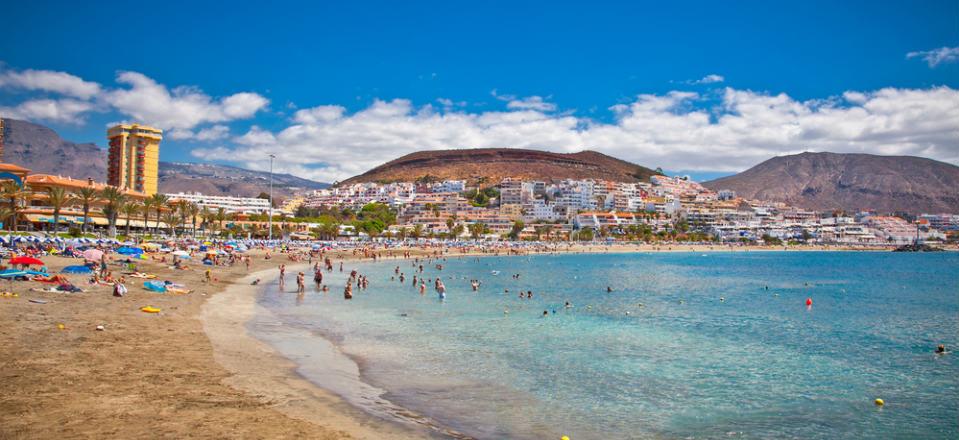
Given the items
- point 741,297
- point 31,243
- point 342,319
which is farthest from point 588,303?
point 31,243

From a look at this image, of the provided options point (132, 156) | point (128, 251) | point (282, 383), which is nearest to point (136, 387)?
point (282, 383)

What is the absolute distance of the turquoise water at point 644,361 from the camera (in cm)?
1111

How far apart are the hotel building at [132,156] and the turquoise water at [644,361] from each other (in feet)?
341

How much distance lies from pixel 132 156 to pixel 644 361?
126 meters

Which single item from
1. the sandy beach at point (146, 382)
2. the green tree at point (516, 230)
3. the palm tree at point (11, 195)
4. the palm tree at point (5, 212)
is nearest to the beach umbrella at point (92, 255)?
the sandy beach at point (146, 382)

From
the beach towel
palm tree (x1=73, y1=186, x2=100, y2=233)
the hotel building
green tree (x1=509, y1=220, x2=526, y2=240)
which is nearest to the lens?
the beach towel

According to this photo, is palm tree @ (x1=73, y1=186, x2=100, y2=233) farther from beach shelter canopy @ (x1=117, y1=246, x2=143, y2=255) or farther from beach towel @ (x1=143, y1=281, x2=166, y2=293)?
beach towel @ (x1=143, y1=281, x2=166, y2=293)

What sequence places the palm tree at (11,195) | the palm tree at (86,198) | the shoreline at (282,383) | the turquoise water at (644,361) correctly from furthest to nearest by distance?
1. the palm tree at (86,198)
2. the palm tree at (11,195)
3. the turquoise water at (644,361)
4. the shoreline at (282,383)

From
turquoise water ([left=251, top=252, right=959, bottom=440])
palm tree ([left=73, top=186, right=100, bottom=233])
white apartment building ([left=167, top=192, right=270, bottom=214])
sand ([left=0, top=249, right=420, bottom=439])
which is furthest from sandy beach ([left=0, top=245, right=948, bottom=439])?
white apartment building ([left=167, top=192, right=270, bottom=214])

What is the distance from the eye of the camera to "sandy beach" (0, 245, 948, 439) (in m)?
8.46

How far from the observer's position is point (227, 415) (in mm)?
9211

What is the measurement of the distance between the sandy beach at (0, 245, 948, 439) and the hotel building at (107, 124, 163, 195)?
112419mm

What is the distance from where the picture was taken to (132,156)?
119 metres

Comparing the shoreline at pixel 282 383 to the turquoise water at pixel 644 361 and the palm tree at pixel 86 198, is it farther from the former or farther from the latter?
the palm tree at pixel 86 198
